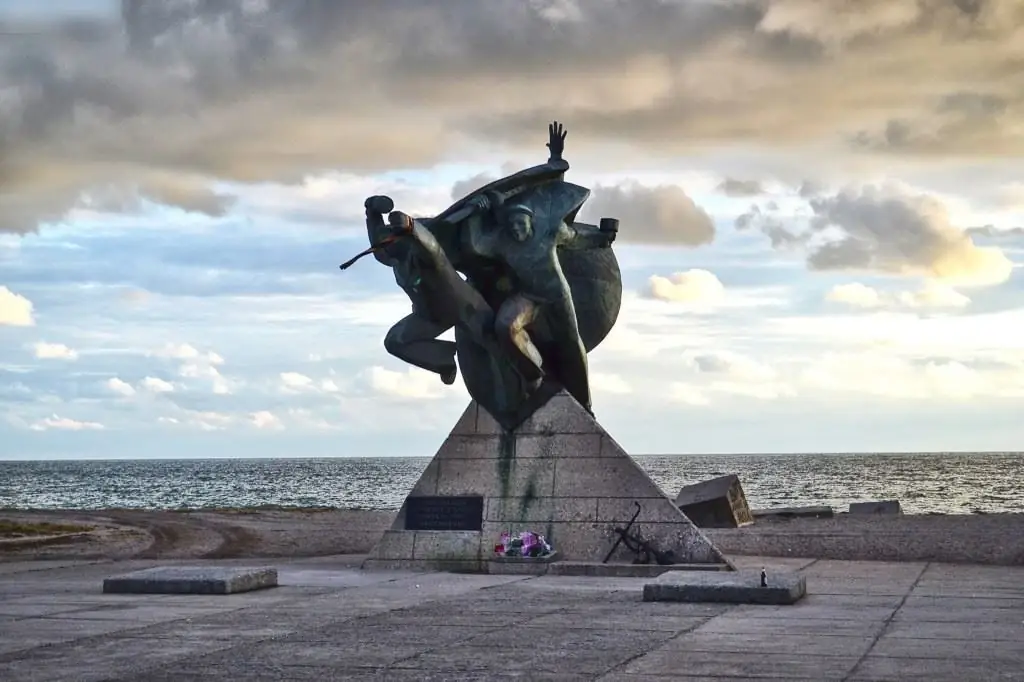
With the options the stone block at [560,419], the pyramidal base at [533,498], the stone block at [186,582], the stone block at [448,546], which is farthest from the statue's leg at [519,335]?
the stone block at [186,582]

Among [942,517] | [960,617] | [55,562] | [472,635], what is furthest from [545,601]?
[942,517]

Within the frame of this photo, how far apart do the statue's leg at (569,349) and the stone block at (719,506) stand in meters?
8.96

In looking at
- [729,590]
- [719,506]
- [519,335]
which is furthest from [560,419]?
[719,506]

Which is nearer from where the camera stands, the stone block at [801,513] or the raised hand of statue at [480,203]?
the raised hand of statue at [480,203]

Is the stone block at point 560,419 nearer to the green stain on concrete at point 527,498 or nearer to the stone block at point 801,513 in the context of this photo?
the green stain on concrete at point 527,498

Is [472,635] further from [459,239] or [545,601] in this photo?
[459,239]

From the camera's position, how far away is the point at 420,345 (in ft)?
54.3

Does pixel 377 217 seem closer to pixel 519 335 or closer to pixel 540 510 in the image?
pixel 519 335

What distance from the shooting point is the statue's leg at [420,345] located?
1655 cm

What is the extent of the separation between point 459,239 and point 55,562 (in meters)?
7.32

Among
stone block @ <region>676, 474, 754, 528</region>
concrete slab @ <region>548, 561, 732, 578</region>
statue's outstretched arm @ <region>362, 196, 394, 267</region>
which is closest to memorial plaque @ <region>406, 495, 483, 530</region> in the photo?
concrete slab @ <region>548, 561, 732, 578</region>

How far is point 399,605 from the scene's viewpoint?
12.2 metres

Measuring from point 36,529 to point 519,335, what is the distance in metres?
15.2

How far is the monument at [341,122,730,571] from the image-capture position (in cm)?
1591
